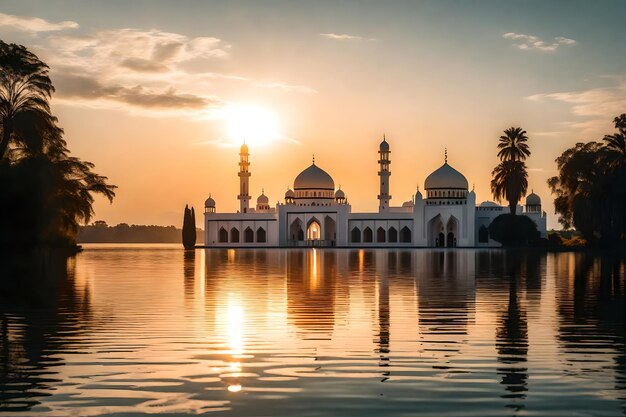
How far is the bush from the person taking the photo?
230 ft

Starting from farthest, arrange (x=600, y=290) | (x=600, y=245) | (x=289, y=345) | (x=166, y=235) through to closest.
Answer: (x=166, y=235), (x=600, y=245), (x=600, y=290), (x=289, y=345)

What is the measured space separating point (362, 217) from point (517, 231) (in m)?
23.5

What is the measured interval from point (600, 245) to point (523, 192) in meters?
11.6

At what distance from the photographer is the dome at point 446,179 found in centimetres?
8588

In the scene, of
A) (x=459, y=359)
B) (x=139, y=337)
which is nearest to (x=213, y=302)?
(x=139, y=337)

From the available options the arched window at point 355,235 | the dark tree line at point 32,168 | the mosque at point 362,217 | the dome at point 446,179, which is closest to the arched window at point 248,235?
the mosque at point 362,217

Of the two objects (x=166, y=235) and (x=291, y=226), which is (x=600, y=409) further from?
(x=166, y=235)

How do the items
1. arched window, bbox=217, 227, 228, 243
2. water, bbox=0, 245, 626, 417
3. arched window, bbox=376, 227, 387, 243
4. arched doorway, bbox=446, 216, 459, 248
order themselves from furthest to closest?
arched window, bbox=217, 227, 228, 243, arched window, bbox=376, 227, 387, 243, arched doorway, bbox=446, 216, 459, 248, water, bbox=0, 245, 626, 417

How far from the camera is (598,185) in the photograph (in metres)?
58.4

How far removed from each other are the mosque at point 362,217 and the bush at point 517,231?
10155 mm

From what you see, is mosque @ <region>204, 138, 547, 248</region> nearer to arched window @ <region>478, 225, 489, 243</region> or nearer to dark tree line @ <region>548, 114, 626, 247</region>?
arched window @ <region>478, 225, 489, 243</region>

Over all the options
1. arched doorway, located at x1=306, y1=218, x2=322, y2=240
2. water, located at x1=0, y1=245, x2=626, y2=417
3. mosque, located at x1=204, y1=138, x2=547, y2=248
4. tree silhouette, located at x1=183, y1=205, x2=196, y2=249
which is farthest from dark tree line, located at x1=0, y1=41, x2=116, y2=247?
arched doorway, located at x1=306, y1=218, x2=322, y2=240

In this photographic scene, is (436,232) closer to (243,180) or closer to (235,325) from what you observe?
(243,180)

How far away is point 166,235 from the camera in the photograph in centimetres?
17450
